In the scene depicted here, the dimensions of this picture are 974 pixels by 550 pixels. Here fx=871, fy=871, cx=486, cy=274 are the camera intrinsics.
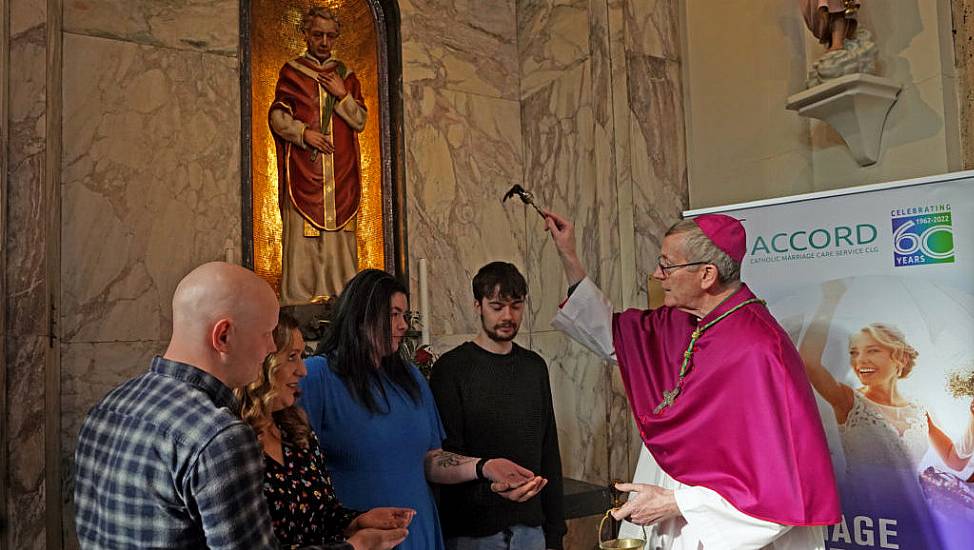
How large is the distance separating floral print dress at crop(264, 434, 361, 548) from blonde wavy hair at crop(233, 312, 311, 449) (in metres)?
0.03

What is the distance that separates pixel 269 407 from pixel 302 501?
0.90ft

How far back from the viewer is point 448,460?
10.7 feet

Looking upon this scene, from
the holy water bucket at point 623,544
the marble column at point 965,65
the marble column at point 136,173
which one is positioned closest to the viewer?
the holy water bucket at point 623,544

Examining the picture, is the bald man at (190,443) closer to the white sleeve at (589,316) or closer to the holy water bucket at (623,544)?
the holy water bucket at (623,544)

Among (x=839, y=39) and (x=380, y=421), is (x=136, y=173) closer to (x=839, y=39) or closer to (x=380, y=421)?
(x=380, y=421)

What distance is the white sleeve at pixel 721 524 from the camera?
2.80m

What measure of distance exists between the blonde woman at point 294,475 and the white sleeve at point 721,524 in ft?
3.25

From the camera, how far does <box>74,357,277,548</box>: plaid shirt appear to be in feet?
5.53

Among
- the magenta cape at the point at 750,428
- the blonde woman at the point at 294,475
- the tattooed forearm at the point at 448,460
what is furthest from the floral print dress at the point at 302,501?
the magenta cape at the point at 750,428

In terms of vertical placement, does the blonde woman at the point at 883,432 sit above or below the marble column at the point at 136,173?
below

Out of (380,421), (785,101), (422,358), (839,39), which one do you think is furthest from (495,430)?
(785,101)

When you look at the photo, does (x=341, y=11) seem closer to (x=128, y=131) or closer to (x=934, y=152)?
(x=128, y=131)

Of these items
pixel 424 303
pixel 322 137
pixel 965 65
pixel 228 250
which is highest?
pixel 322 137

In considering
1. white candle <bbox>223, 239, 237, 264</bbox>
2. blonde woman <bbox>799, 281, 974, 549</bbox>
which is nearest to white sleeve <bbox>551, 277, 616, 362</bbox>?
blonde woman <bbox>799, 281, 974, 549</bbox>
